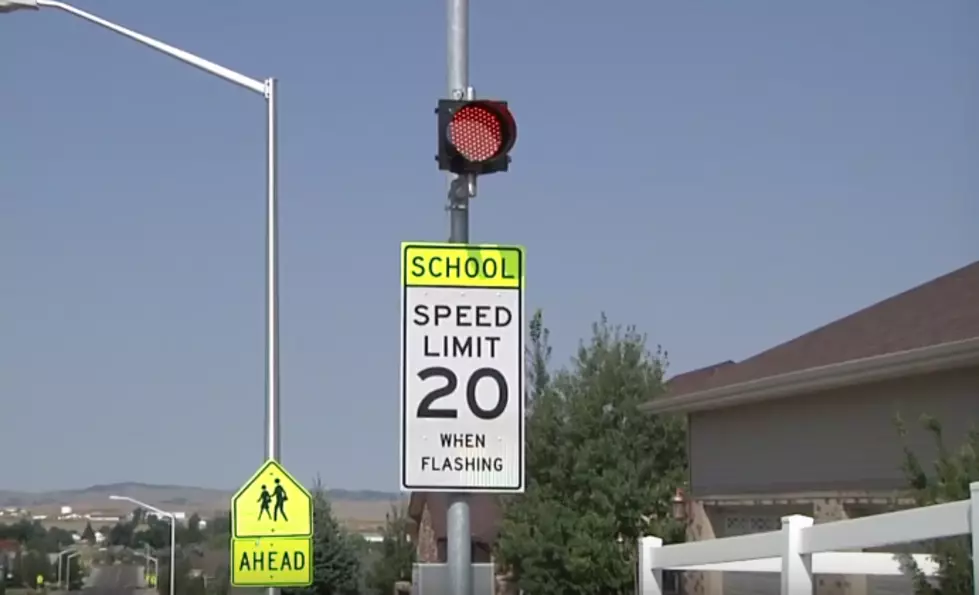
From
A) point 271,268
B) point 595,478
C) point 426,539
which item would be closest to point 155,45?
point 271,268

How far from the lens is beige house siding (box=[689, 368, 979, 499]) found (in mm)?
17125

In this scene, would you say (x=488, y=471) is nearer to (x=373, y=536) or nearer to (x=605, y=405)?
(x=605, y=405)

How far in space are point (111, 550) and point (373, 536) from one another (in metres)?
45.6

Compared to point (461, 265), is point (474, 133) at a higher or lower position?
higher

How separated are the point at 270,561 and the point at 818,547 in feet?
18.9

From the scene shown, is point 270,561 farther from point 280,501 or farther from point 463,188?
point 463,188

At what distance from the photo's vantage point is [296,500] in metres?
14.7

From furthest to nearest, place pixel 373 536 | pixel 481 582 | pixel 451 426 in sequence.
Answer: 1. pixel 373 536
2. pixel 481 582
3. pixel 451 426

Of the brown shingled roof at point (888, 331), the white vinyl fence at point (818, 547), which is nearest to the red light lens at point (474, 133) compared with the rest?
the white vinyl fence at point (818, 547)

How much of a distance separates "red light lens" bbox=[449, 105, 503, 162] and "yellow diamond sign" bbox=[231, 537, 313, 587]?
723 cm

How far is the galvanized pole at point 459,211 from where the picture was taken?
7.94 m

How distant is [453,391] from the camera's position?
7.73m

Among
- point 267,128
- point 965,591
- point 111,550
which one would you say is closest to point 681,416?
point 267,128

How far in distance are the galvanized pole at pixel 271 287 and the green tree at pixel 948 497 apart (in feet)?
25.2
